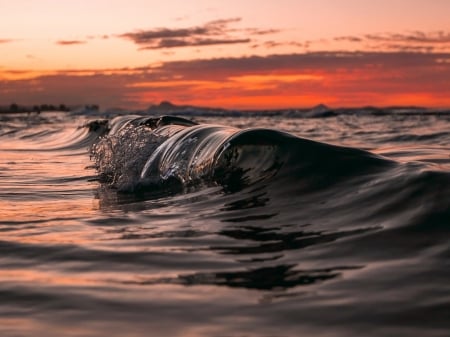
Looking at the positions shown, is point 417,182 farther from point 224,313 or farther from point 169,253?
point 224,313

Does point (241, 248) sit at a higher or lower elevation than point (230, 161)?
lower

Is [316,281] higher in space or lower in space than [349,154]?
lower

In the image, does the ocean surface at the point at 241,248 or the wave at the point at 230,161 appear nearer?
the ocean surface at the point at 241,248

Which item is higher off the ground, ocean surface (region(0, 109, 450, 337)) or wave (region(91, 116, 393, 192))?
wave (region(91, 116, 393, 192))

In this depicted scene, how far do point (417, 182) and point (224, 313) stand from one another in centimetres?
198

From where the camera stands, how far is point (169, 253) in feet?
9.12

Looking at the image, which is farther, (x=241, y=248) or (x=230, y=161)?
(x=230, y=161)

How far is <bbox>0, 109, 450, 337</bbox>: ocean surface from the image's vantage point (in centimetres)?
192

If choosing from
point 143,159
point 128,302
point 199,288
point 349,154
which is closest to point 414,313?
point 199,288

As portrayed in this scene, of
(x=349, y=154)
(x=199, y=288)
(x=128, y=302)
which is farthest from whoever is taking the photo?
(x=349, y=154)

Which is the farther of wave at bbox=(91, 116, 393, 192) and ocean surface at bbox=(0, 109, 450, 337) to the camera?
wave at bbox=(91, 116, 393, 192)

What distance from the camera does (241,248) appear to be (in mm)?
2822

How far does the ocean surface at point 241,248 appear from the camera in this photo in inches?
75.4

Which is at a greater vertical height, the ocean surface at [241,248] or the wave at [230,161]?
the wave at [230,161]
